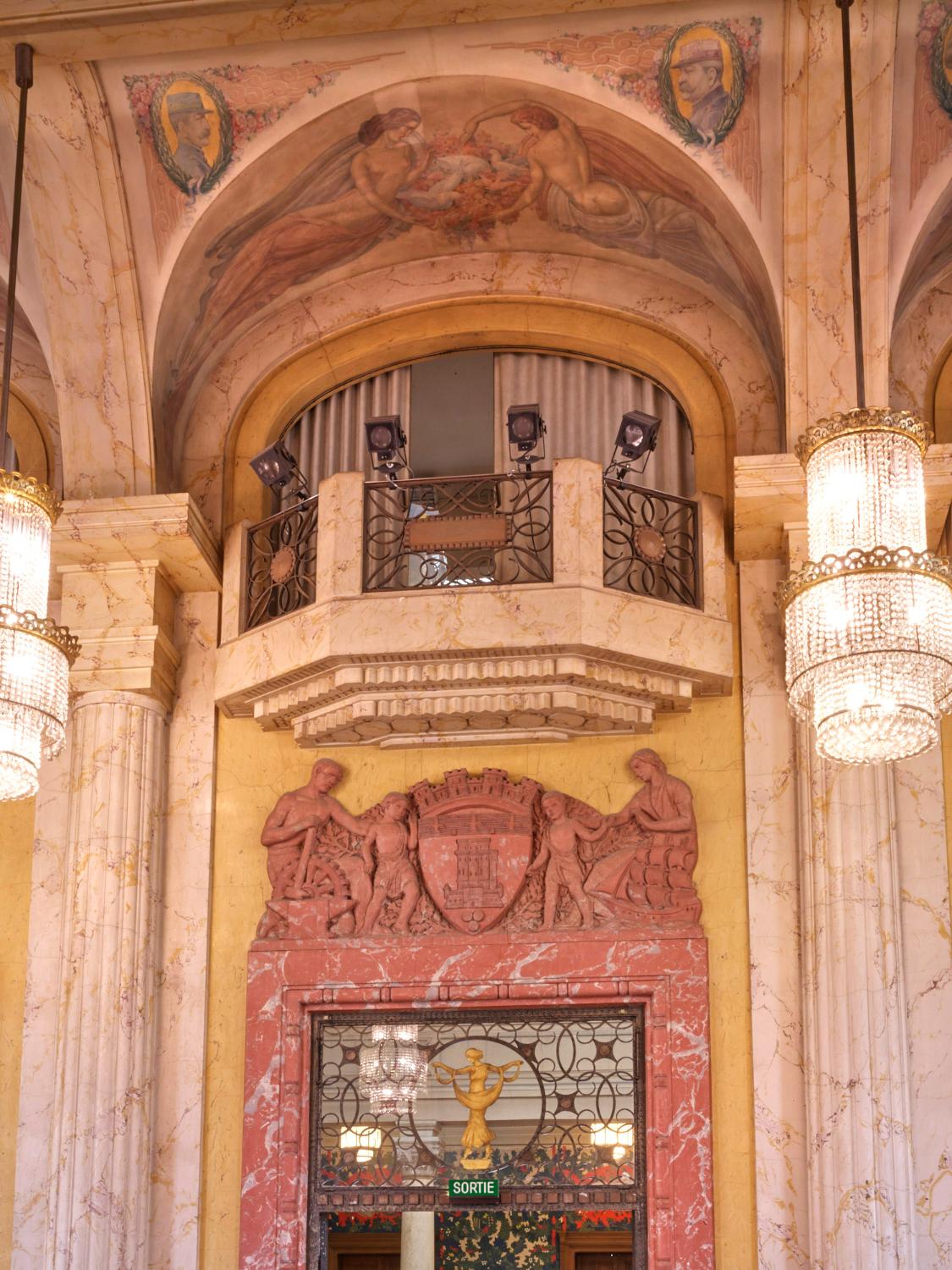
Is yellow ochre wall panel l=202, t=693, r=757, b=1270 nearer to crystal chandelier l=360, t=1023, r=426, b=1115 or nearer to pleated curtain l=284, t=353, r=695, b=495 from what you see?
crystal chandelier l=360, t=1023, r=426, b=1115

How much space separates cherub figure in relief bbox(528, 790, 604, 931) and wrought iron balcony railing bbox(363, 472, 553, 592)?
117 cm

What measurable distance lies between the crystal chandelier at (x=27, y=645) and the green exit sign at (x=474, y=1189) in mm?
2912

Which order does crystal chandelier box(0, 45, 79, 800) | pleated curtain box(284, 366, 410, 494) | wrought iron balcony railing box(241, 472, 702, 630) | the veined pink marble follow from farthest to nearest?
pleated curtain box(284, 366, 410, 494), wrought iron balcony railing box(241, 472, 702, 630), the veined pink marble, crystal chandelier box(0, 45, 79, 800)

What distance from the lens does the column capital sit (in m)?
9.40

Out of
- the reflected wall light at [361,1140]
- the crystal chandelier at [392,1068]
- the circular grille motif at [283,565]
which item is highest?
the circular grille motif at [283,565]

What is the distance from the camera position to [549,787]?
9.42 metres

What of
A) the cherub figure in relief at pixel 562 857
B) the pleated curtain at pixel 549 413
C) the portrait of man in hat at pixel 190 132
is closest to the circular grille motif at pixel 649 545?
the pleated curtain at pixel 549 413

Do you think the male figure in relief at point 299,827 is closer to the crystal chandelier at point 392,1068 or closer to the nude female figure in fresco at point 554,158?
the crystal chandelier at point 392,1068

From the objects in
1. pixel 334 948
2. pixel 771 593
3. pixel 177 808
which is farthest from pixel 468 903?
pixel 771 593

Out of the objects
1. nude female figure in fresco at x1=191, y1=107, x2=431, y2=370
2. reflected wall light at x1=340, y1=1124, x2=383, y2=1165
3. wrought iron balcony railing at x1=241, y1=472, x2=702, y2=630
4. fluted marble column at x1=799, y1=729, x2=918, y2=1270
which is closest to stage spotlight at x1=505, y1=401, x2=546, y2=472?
wrought iron balcony railing at x1=241, y1=472, x2=702, y2=630

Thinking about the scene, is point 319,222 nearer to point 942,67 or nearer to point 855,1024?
point 942,67

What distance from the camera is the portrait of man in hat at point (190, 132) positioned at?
920 centimetres

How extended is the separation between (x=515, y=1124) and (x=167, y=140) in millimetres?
5179

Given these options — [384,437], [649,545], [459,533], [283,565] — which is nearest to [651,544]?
[649,545]
